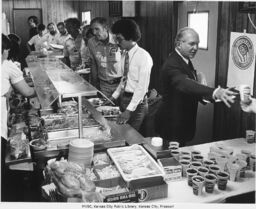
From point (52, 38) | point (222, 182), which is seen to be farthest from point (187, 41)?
point (52, 38)

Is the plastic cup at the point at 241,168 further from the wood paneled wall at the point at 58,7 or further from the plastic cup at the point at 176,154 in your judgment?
the wood paneled wall at the point at 58,7

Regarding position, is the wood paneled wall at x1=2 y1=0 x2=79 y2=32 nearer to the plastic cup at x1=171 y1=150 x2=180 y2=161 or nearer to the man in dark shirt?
the man in dark shirt

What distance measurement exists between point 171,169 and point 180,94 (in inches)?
30.9

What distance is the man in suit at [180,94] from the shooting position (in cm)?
218

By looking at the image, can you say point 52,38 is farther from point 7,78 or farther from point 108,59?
point 7,78

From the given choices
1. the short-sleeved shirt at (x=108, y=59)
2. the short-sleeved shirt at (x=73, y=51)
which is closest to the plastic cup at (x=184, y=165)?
the short-sleeved shirt at (x=108, y=59)

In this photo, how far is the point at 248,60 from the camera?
2363 mm

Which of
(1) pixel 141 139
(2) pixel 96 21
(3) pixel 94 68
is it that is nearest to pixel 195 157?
(1) pixel 141 139

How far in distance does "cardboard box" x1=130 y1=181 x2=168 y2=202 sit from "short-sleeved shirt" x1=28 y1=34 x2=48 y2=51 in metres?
3.19

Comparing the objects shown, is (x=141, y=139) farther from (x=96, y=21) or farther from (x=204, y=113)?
(x=204, y=113)

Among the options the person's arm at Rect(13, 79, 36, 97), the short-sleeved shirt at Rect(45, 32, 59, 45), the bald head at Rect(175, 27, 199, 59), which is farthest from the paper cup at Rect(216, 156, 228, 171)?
the short-sleeved shirt at Rect(45, 32, 59, 45)

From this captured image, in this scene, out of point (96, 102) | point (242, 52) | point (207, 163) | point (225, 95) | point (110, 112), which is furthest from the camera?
point (96, 102)

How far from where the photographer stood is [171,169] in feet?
5.51

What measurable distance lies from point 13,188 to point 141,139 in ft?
3.62
